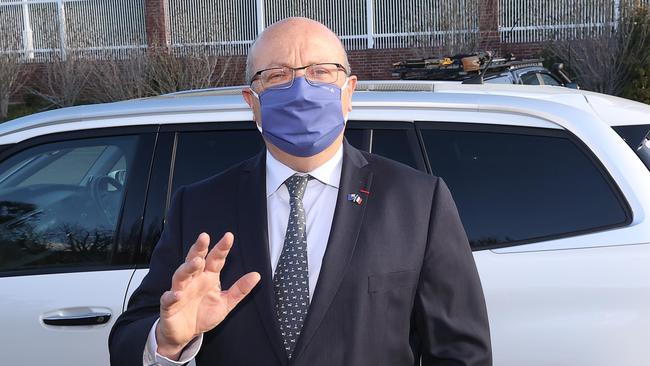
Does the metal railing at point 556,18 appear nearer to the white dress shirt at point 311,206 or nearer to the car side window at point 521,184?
the car side window at point 521,184

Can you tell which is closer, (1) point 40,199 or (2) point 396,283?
(2) point 396,283

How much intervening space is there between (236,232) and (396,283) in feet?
1.35

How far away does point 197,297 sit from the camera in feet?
5.41

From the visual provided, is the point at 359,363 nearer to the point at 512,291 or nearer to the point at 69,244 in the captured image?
the point at 512,291

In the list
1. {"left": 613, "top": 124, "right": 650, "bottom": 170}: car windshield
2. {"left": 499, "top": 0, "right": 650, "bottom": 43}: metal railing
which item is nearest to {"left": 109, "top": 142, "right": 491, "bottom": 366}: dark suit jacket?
{"left": 613, "top": 124, "right": 650, "bottom": 170}: car windshield

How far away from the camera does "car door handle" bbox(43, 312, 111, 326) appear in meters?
2.83

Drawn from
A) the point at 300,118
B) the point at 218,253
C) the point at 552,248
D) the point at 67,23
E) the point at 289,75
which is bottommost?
the point at 552,248

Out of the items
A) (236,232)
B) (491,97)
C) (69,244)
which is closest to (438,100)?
(491,97)

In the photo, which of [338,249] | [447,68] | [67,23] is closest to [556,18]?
[447,68]

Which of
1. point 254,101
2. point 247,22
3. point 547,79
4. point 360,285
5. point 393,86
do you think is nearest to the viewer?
point 360,285

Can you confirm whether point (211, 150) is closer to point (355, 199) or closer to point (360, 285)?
point (355, 199)

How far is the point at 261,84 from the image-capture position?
1.95 m

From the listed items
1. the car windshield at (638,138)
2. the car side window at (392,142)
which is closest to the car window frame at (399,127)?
the car side window at (392,142)

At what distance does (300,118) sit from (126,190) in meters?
1.34
